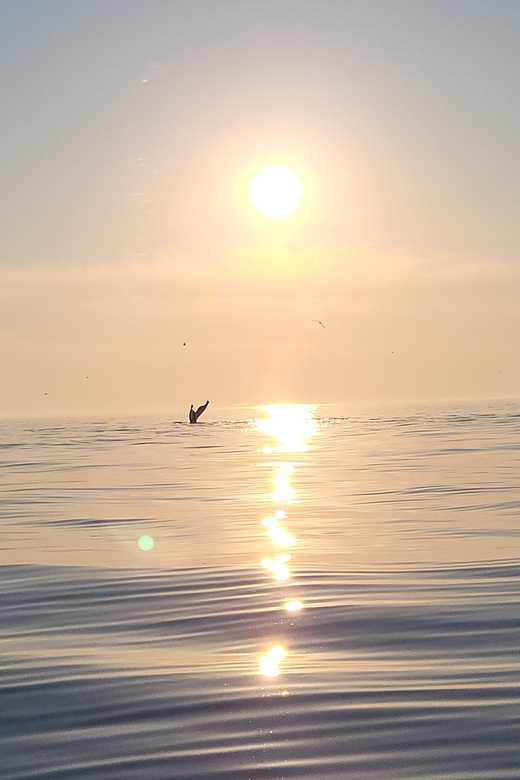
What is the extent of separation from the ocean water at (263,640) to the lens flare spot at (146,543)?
74mm

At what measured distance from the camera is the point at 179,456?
4094cm

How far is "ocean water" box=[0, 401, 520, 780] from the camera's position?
230 inches

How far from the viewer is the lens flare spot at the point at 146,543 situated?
15.1 meters

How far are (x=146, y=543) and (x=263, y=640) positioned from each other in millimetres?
7179

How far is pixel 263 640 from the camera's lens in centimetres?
882

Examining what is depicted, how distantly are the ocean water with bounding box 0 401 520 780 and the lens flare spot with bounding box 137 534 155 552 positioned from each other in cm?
7

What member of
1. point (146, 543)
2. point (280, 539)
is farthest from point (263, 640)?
point (146, 543)

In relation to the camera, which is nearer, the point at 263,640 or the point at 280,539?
the point at 263,640

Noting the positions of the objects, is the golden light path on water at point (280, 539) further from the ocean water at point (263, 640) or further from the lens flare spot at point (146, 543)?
the lens flare spot at point (146, 543)

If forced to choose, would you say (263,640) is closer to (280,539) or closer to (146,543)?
(280,539)

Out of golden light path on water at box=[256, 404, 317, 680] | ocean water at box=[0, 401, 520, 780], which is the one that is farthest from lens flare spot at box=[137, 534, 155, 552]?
golden light path on water at box=[256, 404, 317, 680]

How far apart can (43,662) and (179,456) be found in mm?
32893

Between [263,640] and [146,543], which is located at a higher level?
[146,543]

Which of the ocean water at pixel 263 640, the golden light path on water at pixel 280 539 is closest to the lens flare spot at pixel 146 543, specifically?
the ocean water at pixel 263 640
